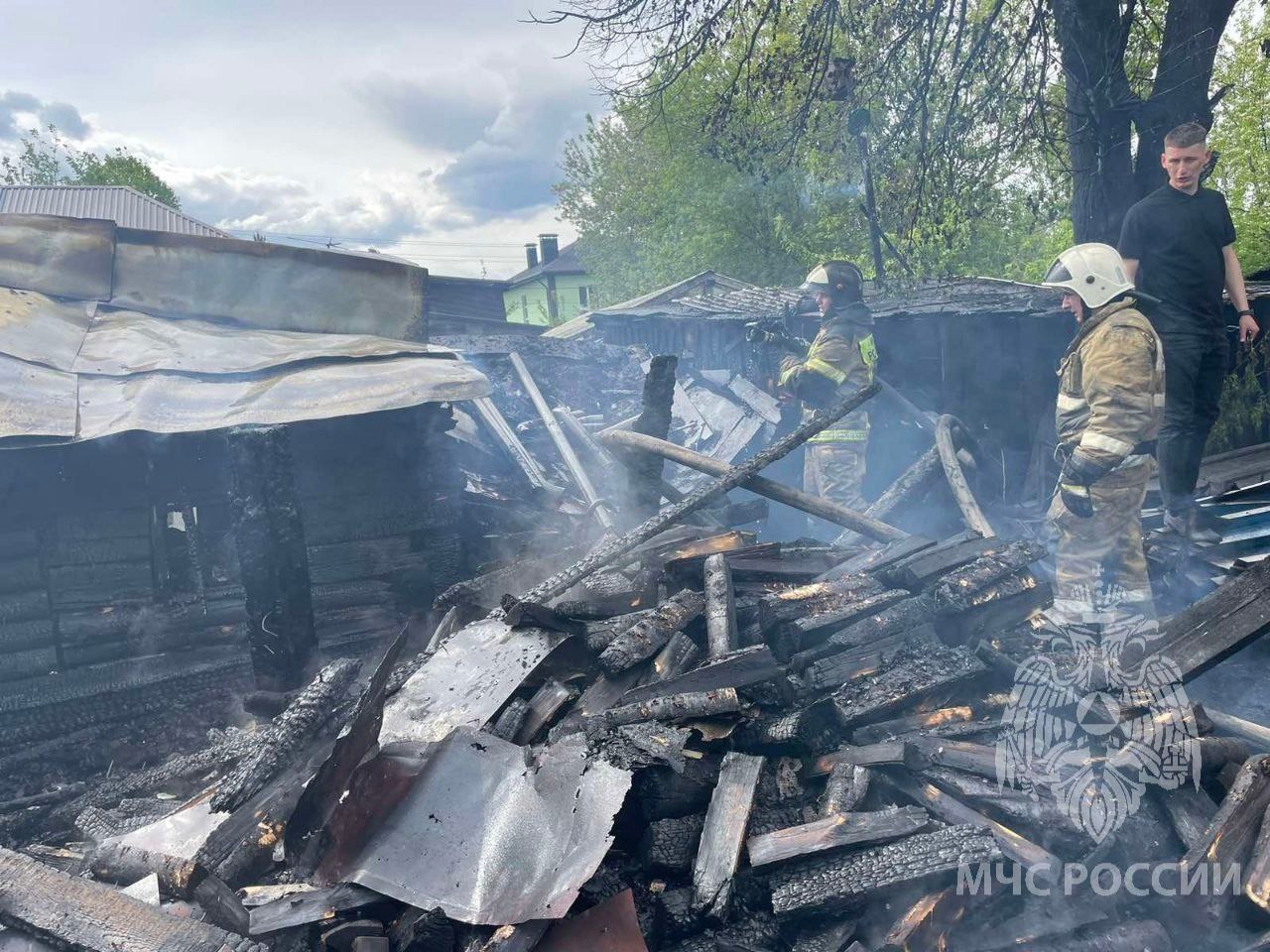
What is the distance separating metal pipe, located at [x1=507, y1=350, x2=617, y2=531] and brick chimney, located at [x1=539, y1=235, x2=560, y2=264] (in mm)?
45872

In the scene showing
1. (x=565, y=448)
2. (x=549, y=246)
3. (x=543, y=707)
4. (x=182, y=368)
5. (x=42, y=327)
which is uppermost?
(x=549, y=246)

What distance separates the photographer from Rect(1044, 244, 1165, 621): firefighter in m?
4.32

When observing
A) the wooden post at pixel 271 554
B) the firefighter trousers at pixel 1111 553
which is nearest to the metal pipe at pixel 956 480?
the firefighter trousers at pixel 1111 553

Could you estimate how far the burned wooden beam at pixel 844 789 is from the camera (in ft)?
9.58

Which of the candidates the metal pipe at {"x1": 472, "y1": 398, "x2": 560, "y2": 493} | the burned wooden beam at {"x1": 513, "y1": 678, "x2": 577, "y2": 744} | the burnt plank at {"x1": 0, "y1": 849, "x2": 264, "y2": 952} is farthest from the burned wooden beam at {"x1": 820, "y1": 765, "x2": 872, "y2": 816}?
the metal pipe at {"x1": 472, "y1": 398, "x2": 560, "y2": 493}

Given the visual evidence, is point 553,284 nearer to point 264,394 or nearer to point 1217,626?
point 264,394

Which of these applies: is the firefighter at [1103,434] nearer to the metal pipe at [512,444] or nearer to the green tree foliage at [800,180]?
the green tree foliage at [800,180]

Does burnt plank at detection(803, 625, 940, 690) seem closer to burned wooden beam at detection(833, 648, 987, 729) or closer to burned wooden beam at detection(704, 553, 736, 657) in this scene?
burned wooden beam at detection(833, 648, 987, 729)

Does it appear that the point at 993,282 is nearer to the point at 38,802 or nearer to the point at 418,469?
the point at 418,469

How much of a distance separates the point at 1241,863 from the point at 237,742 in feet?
15.6

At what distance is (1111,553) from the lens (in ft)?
15.0

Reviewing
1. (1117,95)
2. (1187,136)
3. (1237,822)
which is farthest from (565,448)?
(1237,822)

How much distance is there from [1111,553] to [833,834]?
3.10 meters

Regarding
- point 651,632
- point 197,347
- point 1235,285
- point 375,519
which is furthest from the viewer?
point 375,519
